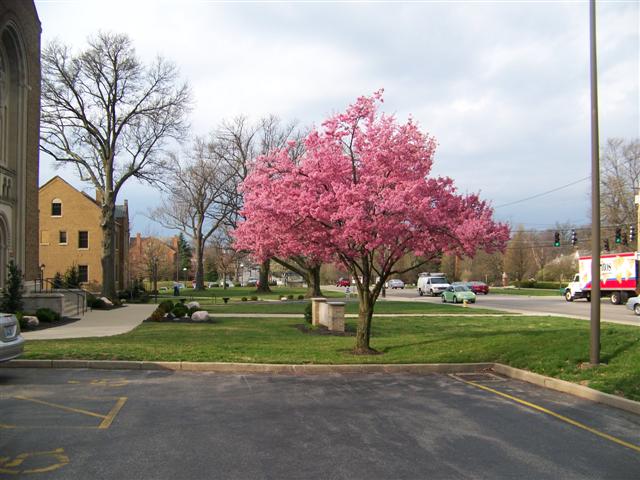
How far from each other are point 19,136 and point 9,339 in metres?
17.8

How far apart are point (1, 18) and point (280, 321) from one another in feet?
53.8

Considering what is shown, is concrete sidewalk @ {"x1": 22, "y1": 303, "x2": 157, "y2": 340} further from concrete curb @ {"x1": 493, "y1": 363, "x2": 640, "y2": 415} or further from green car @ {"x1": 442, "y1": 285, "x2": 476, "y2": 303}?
green car @ {"x1": 442, "y1": 285, "x2": 476, "y2": 303}

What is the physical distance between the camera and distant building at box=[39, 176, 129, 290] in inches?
2042

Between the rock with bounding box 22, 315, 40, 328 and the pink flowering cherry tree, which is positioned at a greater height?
the pink flowering cherry tree

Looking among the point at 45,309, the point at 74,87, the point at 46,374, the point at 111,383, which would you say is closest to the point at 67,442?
the point at 111,383

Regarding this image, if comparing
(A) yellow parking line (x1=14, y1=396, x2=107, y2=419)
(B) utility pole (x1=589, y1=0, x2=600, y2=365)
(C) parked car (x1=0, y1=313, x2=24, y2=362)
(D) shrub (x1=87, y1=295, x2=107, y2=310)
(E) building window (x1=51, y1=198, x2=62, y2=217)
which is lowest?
(D) shrub (x1=87, y1=295, x2=107, y2=310)

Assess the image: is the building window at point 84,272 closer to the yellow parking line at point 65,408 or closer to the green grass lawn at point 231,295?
the green grass lawn at point 231,295

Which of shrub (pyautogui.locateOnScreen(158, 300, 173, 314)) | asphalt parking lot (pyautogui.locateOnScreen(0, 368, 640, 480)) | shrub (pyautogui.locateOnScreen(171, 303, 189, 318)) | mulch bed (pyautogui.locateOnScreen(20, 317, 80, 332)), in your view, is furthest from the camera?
shrub (pyautogui.locateOnScreen(171, 303, 189, 318))

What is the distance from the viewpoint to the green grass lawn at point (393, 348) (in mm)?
10352

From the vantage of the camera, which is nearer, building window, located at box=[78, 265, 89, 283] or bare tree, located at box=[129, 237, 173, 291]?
building window, located at box=[78, 265, 89, 283]

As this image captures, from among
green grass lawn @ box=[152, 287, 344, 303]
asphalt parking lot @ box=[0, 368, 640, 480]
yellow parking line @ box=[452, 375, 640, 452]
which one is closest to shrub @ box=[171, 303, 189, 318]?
asphalt parking lot @ box=[0, 368, 640, 480]

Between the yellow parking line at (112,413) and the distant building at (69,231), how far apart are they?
4707 cm

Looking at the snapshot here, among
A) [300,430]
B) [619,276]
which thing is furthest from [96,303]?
[619,276]

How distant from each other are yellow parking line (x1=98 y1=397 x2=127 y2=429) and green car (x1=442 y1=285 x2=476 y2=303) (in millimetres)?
33664
